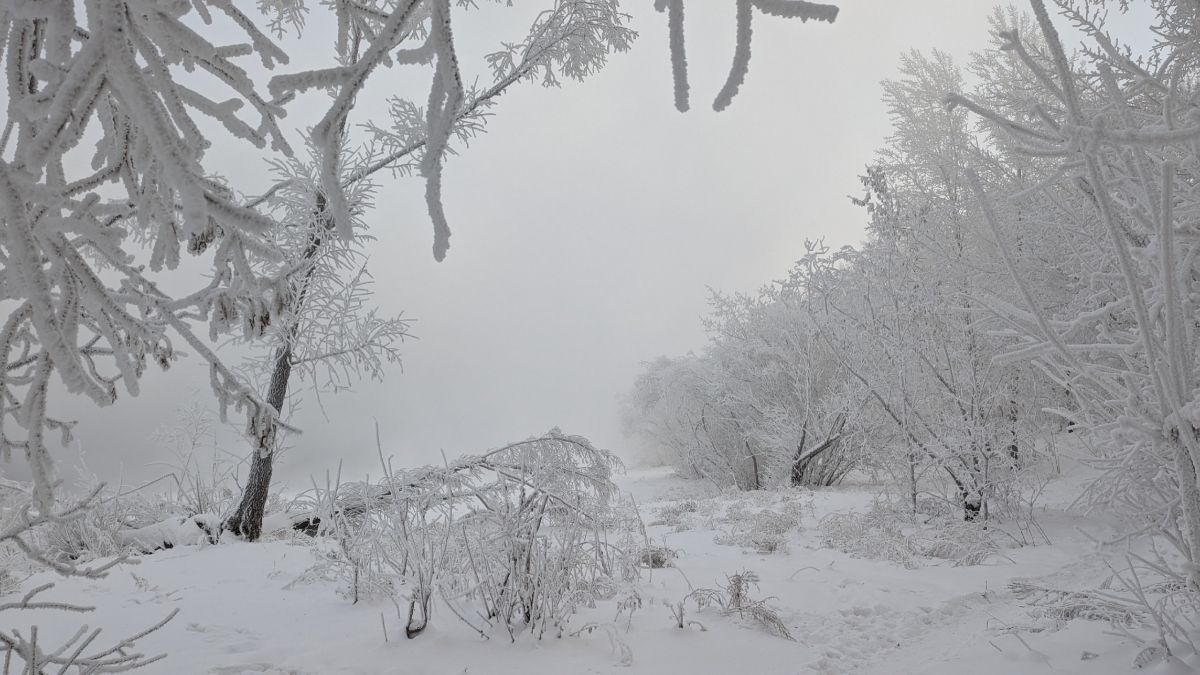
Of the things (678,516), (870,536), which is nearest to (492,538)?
(870,536)

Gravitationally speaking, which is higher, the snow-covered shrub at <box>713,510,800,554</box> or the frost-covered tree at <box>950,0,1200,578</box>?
the frost-covered tree at <box>950,0,1200,578</box>

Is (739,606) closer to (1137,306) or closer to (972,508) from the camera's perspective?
(1137,306)

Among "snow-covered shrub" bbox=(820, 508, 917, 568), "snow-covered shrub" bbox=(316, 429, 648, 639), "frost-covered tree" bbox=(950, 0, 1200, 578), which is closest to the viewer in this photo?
Answer: "frost-covered tree" bbox=(950, 0, 1200, 578)

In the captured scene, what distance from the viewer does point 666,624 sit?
10.5 ft

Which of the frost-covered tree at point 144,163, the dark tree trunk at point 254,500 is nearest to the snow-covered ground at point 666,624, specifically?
the dark tree trunk at point 254,500

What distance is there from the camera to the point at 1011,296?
19.4ft

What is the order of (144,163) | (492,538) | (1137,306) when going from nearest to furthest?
(144,163), (1137,306), (492,538)

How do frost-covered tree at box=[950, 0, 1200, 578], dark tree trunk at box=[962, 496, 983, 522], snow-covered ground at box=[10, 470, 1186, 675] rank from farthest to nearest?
1. dark tree trunk at box=[962, 496, 983, 522]
2. snow-covered ground at box=[10, 470, 1186, 675]
3. frost-covered tree at box=[950, 0, 1200, 578]

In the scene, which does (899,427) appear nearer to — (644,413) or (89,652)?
(89,652)

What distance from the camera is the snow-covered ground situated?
2.59 m

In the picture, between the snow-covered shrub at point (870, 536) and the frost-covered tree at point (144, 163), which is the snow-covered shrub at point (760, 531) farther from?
the frost-covered tree at point (144, 163)

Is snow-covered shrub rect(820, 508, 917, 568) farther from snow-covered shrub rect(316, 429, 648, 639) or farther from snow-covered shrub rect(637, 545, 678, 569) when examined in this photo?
snow-covered shrub rect(316, 429, 648, 639)

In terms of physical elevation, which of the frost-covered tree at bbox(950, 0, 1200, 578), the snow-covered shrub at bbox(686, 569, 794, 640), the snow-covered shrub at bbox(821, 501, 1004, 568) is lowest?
the snow-covered shrub at bbox(821, 501, 1004, 568)

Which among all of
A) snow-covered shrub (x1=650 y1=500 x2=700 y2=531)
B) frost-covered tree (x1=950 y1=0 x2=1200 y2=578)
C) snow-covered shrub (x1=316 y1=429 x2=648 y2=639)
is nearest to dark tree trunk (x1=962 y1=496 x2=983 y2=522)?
snow-covered shrub (x1=650 y1=500 x2=700 y2=531)
